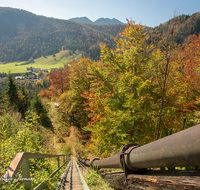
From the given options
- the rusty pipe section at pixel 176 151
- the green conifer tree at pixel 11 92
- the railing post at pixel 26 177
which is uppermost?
the rusty pipe section at pixel 176 151

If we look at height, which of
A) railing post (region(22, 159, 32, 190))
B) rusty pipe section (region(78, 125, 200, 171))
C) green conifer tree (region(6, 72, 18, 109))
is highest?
rusty pipe section (region(78, 125, 200, 171))

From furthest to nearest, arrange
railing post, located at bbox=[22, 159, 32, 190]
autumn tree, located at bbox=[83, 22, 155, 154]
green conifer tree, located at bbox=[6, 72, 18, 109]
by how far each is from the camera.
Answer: green conifer tree, located at bbox=[6, 72, 18, 109] < autumn tree, located at bbox=[83, 22, 155, 154] < railing post, located at bbox=[22, 159, 32, 190]

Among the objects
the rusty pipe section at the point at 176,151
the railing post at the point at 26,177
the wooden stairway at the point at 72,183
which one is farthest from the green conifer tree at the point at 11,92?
the rusty pipe section at the point at 176,151

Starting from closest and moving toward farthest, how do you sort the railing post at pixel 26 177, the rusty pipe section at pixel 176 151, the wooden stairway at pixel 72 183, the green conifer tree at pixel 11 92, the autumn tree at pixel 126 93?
the rusty pipe section at pixel 176 151, the railing post at pixel 26 177, the wooden stairway at pixel 72 183, the autumn tree at pixel 126 93, the green conifer tree at pixel 11 92

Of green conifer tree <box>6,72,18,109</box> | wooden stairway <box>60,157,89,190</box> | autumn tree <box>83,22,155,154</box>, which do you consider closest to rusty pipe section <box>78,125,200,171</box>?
wooden stairway <box>60,157,89,190</box>

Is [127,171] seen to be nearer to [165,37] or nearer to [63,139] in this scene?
[165,37]

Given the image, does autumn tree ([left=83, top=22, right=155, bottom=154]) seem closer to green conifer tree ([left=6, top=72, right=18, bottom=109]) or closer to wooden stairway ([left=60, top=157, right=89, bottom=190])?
wooden stairway ([left=60, top=157, right=89, bottom=190])

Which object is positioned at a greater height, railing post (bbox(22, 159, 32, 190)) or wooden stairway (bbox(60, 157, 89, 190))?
railing post (bbox(22, 159, 32, 190))

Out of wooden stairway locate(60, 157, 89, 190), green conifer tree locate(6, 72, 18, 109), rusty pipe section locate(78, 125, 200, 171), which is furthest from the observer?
green conifer tree locate(6, 72, 18, 109)

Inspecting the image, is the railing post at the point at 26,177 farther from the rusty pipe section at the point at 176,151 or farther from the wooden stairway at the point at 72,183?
the rusty pipe section at the point at 176,151

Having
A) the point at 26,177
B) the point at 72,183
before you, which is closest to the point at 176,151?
the point at 26,177

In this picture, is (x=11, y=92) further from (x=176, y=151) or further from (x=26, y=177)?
(x=176, y=151)

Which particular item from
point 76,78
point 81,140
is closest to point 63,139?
point 81,140

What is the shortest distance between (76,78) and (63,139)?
10108 millimetres
